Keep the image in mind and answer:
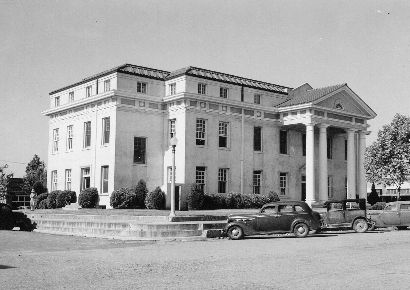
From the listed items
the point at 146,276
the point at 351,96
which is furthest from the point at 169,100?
the point at 146,276

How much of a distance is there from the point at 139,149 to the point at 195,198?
19.4ft

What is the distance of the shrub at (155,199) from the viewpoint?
115ft

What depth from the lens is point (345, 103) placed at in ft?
144

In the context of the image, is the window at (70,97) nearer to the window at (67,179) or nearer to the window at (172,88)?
the window at (67,179)

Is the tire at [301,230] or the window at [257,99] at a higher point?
the window at [257,99]

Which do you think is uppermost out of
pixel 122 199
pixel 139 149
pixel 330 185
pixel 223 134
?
pixel 223 134

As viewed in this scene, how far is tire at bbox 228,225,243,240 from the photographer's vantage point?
69.7 feet

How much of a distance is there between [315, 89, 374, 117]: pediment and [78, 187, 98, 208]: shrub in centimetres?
1835

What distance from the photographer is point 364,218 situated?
82.6 ft

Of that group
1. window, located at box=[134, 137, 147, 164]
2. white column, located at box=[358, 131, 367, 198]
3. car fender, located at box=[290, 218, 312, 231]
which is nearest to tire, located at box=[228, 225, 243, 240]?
car fender, located at box=[290, 218, 312, 231]

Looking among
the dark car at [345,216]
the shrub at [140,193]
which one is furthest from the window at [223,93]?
the dark car at [345,216]

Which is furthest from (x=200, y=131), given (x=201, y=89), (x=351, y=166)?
(x=351, y=166)

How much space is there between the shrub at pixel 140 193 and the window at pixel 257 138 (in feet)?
34.3

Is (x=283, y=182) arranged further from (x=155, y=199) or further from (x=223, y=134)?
(x=155, y=199)
